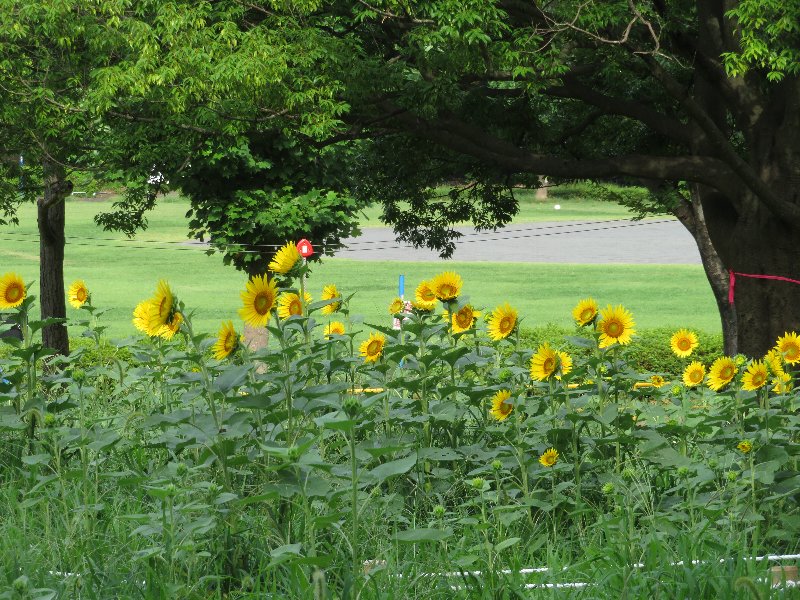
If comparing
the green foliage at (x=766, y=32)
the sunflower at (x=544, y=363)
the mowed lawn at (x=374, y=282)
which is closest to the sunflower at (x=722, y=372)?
the sunflower at (x=544, y=363)

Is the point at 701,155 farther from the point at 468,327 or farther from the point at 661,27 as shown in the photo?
the point at 468,327

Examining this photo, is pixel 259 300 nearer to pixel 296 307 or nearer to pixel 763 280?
pixel 296 307

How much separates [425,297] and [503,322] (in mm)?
420

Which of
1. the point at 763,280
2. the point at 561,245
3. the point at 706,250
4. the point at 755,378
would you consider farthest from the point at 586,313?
the point at 561,245

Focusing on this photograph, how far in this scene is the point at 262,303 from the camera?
3.92 meters

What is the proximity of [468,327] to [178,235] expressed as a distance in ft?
151

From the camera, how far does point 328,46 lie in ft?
30.1

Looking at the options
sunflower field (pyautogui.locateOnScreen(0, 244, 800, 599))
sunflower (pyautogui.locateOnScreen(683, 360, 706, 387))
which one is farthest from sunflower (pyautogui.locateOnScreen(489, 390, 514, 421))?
sunflower (pyautogui.locateOnScreen(683, 360, 706, 387))

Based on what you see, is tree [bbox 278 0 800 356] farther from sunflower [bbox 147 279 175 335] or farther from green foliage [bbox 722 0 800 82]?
sunflower [bbox 147 279 175 335]

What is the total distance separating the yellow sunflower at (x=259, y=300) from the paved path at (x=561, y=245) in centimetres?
3573

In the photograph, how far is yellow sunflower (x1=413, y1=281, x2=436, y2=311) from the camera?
5.04 m

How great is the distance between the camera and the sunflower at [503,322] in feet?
15.8

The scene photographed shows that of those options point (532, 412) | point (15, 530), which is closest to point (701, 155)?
point (532, 412)

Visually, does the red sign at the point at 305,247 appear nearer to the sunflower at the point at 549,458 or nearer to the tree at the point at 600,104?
the tree at the point at 600,104
